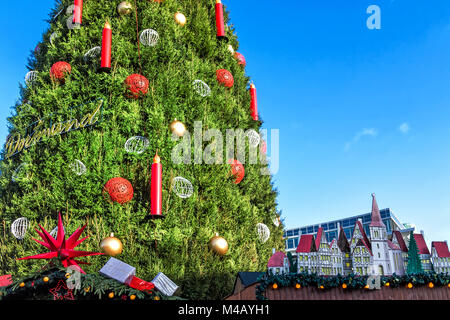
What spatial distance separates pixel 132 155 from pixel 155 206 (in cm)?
222

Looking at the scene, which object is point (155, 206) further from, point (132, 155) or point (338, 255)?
point (338, 255)

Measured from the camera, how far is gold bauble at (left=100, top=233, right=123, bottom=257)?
9812 mm

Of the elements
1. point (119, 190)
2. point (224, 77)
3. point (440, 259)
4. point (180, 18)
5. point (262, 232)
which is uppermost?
point (180, 18)

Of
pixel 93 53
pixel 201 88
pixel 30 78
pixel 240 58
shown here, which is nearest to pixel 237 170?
pixel 201 88

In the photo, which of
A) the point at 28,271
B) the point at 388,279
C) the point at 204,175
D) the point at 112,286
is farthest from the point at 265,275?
the point at 28,271

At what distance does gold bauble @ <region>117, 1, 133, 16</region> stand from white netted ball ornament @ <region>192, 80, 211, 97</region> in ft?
11.2

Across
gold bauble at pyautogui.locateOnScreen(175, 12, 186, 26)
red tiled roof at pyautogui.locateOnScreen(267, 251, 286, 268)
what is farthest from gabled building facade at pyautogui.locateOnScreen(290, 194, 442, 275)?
gold bauble at pyautogui.locateOnScreen(175, 12, 186, 26)

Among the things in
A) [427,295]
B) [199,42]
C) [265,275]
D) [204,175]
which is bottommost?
[427,295]

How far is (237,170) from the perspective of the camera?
12.5 meters

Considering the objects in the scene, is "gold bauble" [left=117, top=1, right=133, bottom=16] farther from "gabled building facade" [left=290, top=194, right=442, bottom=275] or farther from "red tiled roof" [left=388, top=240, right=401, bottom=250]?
"red tiled roof" [left=388, top=240, right=401, bottom=250]

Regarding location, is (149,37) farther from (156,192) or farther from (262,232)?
(262,232)

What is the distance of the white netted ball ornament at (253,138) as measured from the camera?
45.6 feet

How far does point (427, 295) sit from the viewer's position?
7262 mm

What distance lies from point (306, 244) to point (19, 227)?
8.52 m
